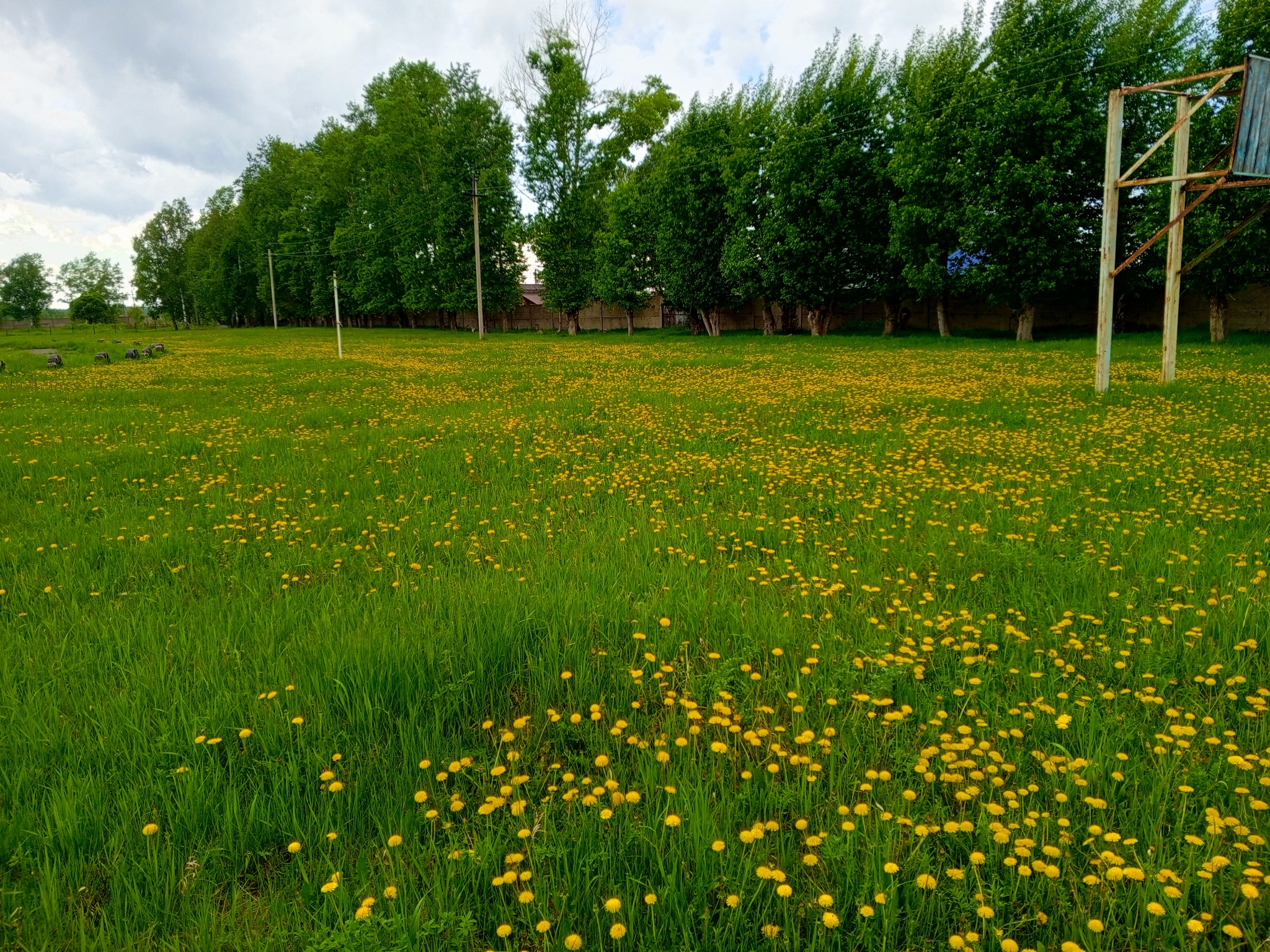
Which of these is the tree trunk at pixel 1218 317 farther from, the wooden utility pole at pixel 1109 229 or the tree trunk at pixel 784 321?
the tree trunk at pixel 784 321

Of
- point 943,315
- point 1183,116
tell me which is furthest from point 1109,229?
point 943,315

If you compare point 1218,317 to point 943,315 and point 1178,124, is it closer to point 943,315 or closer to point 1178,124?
point 943,315

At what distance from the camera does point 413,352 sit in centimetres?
3048

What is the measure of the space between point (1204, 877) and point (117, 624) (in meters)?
4.91

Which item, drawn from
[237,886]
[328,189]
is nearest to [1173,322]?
[237,886]

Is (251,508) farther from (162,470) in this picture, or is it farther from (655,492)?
(655,492)

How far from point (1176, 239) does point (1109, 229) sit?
5.52 feet

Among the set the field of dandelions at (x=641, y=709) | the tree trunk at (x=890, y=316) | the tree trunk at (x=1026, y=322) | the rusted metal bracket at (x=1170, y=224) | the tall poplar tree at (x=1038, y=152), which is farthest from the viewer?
the tree trunk at (x=890, y=316)

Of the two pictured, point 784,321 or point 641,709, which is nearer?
point 641,709

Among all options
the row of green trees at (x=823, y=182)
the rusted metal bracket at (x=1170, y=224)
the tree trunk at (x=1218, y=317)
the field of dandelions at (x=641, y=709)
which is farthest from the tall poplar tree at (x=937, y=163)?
the field of dandelions at (x=641, y=709)

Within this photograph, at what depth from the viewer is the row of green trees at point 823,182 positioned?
23828 mm

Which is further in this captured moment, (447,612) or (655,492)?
(655,492)

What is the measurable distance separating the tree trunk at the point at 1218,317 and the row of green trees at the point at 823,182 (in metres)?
0.11

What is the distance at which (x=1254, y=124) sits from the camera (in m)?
10.2
